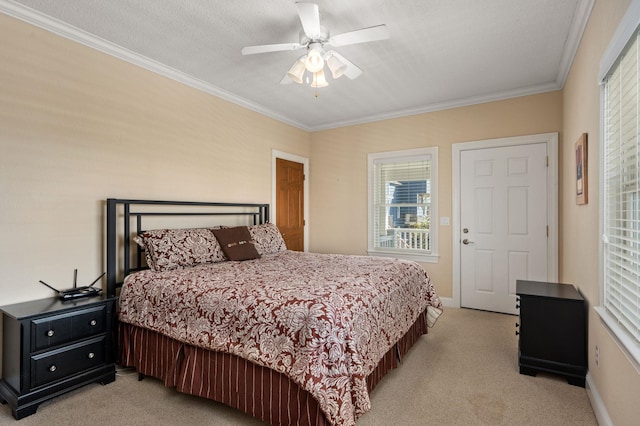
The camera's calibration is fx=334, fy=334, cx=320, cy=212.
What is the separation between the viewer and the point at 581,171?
249 centimetres

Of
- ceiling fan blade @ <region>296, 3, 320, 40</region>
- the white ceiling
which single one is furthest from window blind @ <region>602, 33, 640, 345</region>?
ceiling fan blade @ <region>296, 3, 320, 40</region>

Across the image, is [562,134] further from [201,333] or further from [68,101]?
[68,101]

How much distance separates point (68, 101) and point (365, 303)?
2652 mm

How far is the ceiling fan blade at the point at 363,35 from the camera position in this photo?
6.99 ft

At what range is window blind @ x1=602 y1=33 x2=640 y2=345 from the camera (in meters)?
1.45

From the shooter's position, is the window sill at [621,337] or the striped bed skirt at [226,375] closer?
the window sill at [621,337]

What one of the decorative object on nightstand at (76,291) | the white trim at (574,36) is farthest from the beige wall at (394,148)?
the decorative object on nightstand at (76,291)

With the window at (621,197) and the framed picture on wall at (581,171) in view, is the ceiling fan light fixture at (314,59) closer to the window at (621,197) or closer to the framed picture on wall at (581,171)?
the window at (621,197)

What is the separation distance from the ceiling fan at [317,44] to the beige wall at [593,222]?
51.5 inches

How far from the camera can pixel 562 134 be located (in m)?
3.60

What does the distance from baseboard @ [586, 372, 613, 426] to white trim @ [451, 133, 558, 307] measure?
170cm

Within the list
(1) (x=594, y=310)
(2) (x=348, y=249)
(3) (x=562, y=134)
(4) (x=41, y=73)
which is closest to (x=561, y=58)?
(3) (x=562, y=134)

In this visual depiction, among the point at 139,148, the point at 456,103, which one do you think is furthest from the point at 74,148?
the point at 456,103

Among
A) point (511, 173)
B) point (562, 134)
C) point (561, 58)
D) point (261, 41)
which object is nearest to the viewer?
point (261, 41)
